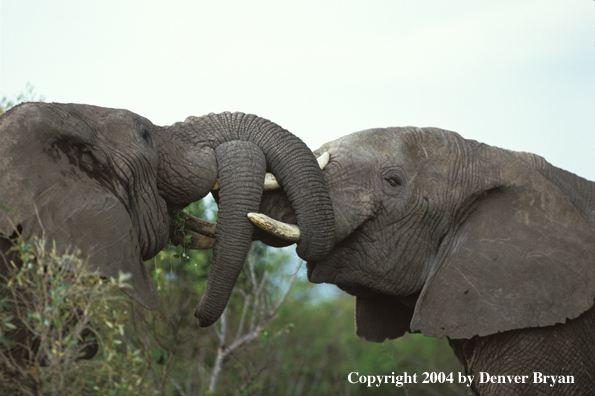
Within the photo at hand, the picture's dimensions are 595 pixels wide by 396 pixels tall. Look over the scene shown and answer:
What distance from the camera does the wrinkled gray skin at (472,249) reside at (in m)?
4.52

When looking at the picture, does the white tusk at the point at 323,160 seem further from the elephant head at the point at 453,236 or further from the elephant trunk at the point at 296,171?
the elephant trunk at the point at 296,171

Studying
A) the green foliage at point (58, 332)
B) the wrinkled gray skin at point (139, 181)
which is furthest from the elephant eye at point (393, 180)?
the green foliage at point (58, 332)

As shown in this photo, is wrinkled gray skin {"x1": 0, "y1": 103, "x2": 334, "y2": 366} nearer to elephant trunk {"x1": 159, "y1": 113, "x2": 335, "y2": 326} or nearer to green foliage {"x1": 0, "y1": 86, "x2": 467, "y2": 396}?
Answer: elephant trunk {"x1": 159, "y1": 113, "x2": 335, "y2": 326}

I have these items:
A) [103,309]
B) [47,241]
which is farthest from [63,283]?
[47,241]

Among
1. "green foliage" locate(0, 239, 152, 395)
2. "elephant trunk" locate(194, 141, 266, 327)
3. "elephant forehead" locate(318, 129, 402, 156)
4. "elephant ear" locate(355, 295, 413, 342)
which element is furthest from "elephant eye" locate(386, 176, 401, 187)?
"green foliage" locate(0, 239, 152, 395)

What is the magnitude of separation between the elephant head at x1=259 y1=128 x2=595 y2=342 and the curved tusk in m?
0.16

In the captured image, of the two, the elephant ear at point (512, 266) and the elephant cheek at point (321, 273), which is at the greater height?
the elephant ear at point (512, 266)

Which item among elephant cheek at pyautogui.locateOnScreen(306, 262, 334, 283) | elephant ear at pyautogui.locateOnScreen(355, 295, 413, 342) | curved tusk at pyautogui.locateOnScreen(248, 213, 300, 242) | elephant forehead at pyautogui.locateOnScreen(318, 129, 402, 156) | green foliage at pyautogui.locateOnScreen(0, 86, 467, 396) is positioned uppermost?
elephant forehead at pyautogui.locateOnScreen(318, 129, 402, 156)

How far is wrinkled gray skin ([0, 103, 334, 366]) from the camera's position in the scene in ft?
10.9

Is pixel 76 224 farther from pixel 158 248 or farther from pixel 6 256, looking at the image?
pixel 158 248

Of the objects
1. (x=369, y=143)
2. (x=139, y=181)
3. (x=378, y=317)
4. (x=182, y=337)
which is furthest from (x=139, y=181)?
(x=182, y=337)

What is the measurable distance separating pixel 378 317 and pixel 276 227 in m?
1.67

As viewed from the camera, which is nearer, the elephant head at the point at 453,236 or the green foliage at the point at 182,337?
the green foliage at the point at 182,337

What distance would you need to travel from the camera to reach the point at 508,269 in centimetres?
462
